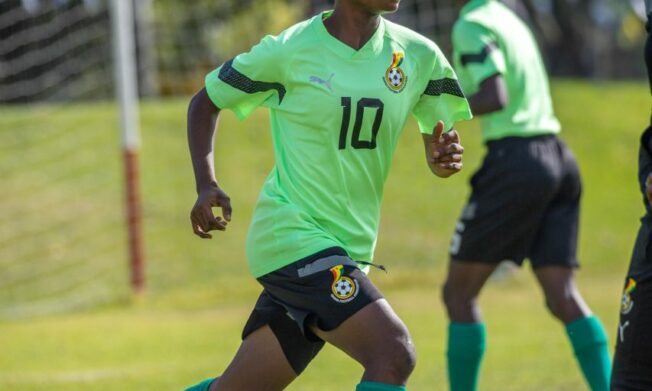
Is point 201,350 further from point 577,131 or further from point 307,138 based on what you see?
point 577,131

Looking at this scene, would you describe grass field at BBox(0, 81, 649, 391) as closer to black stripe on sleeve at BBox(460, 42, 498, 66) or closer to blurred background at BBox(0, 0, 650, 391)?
blurred background at BBox(0, 0, 650, 391)

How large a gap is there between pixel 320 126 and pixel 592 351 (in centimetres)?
264

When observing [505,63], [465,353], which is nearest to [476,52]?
[505,63]

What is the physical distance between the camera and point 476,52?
6676 mm

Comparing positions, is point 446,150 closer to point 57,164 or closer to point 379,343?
point 379,343

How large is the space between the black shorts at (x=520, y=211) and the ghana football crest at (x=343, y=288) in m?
2.37

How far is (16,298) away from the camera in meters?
13.7

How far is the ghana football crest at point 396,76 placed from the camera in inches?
183

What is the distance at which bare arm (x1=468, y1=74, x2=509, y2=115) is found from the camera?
6391 mm

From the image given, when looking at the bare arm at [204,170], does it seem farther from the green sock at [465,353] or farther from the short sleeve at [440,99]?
the green sock at [465,353]

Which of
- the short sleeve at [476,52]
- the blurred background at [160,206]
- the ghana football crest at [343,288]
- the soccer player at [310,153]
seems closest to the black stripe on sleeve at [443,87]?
the soccer player at [310,153]

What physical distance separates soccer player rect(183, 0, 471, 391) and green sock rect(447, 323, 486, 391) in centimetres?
205

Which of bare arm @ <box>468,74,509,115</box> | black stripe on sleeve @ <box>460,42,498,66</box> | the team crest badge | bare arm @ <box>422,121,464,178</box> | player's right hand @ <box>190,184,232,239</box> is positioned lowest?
the team crest badge

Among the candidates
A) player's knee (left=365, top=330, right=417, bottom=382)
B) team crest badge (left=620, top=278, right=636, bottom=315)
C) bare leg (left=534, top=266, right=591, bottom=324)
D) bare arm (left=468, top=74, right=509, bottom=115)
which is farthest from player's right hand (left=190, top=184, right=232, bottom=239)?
bare leg (left=534, top=266, right=591, bottom=324)
